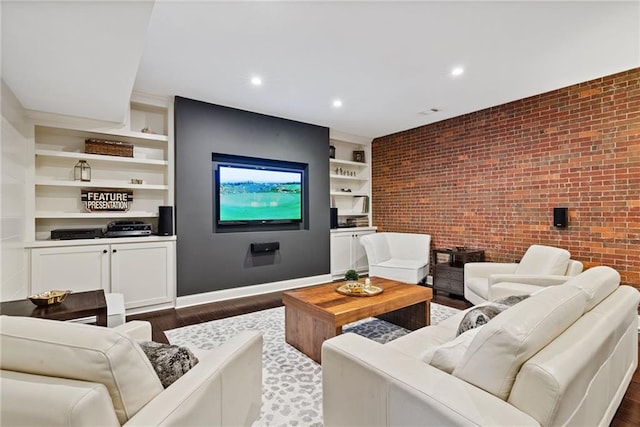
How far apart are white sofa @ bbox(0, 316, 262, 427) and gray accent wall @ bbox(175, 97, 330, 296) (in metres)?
3.10

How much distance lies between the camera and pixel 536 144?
3.88 m

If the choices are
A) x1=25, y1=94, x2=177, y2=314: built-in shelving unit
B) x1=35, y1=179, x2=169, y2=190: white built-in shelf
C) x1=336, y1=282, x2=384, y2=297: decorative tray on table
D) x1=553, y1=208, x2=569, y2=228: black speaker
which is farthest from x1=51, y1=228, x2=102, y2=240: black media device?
x1=553, y1=208, x2=569, y2=228: black speaker

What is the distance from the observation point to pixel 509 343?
1.01 metres

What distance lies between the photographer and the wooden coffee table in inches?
91.5

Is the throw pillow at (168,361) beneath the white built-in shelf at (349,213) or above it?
beneath

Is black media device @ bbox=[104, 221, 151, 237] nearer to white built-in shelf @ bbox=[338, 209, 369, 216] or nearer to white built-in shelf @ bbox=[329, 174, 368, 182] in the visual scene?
white built-in shelf @ bbox=[329, 174, 368, 182]

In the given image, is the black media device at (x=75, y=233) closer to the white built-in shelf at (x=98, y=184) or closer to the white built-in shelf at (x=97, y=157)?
the white built-in shelf at (x=98, y=184)

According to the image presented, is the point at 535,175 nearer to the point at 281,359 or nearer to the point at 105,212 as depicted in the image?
the point at 281,359

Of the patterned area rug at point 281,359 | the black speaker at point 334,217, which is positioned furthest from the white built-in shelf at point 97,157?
the black speaker at point 334,217

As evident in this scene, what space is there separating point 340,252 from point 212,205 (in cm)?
235

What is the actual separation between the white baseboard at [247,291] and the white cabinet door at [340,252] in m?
0.23

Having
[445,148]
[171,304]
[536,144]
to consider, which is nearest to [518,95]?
[536,144]

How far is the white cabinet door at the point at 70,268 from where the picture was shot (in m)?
3.04

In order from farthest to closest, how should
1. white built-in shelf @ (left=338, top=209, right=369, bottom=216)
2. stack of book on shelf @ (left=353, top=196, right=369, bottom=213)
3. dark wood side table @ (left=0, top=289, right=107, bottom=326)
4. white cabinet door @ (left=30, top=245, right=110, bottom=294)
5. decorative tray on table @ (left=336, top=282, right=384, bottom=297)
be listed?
stack of book on shelf @ (left=353, top=196, right=369, bottom=213) < white built-in shelf @ (left=338, top=209, right=369, bottom=216) < white cabinet door @ (left=30, top=245, right=110, bottom=294) < decorative tray on table @ (left=336, top=282, right=384, bottom=297) < dark wood side table @ (left=0, top=289, right=107, bottom=326)
